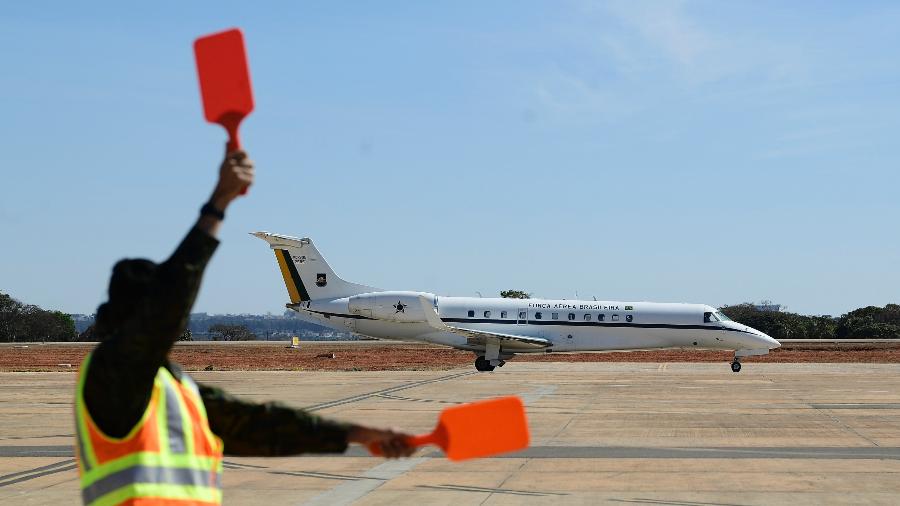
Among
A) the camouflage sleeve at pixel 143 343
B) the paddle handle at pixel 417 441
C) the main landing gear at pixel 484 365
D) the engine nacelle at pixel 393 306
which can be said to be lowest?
the main landing gear at pixel 484 365

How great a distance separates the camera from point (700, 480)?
11742 millimetres

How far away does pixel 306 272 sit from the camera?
42688 millimetres

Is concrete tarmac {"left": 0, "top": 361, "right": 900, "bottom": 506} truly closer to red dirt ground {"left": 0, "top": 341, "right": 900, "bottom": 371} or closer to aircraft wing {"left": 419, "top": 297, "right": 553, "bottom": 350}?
aircraft wing {"left": 419, "top": 297, "right": 553, "bottom": 350}

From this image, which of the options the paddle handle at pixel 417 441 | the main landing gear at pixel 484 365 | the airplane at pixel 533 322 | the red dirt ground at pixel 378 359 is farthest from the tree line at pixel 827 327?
the paddle handle at pixel 417 441

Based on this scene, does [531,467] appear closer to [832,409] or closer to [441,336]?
[832,409]

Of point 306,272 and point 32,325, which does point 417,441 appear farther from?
point 32,325

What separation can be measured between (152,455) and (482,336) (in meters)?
36.6

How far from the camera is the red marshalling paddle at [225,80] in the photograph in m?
3.23

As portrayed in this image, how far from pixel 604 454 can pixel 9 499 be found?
7.14 meters

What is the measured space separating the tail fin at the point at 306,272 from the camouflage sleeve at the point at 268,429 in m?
38.6

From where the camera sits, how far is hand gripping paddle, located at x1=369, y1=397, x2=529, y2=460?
372 cm

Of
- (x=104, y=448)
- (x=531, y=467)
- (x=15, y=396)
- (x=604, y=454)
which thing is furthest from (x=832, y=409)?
A: (x=104, y=448)

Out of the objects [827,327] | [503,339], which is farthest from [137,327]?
[827,327]

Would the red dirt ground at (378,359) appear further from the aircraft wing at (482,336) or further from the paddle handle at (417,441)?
the paddle handle at (417,441)
